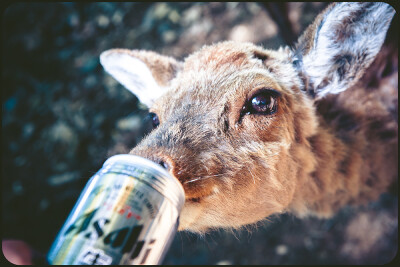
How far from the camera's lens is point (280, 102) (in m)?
1.93

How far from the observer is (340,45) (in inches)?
81.8

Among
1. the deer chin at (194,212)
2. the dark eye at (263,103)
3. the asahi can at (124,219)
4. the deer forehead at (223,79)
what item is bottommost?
the deer chin at (194,212)

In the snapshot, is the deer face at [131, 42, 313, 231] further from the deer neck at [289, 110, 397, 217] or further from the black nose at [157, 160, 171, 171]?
the deer neck at [289, 110, 397, 217]

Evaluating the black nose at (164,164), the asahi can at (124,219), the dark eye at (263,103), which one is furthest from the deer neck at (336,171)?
the asahi can at (124,219)

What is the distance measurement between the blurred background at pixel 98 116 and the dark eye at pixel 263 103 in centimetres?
187

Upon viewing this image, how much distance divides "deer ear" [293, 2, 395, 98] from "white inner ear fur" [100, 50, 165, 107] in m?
1.24

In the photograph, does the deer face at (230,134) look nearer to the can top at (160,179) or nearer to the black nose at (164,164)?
the black nose at (164,164)

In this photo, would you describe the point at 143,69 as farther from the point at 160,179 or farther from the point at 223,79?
the point at 160,179

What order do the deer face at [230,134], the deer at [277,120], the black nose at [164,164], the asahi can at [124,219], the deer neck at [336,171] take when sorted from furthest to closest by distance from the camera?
the deer neck at [336,171] → the deer at [277,120] → the deer face at [230,134] → the black nose at [164,164] → the asahi can at [124,219]

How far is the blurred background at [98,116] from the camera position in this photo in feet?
11.9

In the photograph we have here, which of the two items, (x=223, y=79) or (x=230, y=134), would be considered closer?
(x=230, y=134)

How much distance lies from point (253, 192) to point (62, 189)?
9.69ft

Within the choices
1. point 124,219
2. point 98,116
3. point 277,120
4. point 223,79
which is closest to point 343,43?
point 277,120

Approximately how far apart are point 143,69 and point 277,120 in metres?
1.32
